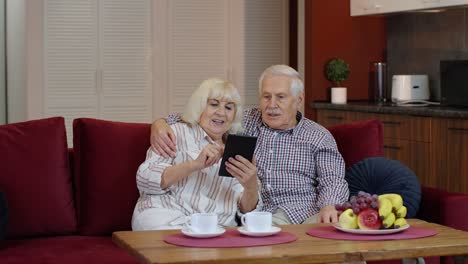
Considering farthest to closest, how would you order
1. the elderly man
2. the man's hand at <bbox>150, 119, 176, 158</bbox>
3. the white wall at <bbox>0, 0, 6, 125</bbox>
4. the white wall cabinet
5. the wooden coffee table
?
the white wall at <bbox>0, 0, 6, 125</bbox> < the white wall cabinet < the elderly man < the man's hand at <bbox>150, 119, 176, 158</bbox> < the wooden coffee table

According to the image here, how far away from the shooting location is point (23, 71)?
6523mm

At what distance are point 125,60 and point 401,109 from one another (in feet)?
7.52

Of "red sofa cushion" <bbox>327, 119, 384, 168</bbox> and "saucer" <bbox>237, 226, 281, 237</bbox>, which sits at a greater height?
"red sofa cushion" <bbox>327, 119, 384, 168</bbox>

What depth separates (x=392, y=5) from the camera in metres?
5.98

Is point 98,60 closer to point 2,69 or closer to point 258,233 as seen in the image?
point 2,69

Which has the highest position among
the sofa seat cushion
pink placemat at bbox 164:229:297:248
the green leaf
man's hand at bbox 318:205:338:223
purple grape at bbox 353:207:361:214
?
the green leaf

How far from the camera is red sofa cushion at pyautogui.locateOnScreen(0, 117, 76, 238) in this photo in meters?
3.54

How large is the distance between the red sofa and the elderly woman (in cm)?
22

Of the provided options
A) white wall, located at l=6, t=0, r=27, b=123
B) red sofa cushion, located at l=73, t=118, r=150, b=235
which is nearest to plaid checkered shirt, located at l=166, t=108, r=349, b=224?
red sofa cushion, located at l=73, t=118, r=150, b=235

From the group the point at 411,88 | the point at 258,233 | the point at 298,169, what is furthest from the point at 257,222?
the point at 411,88

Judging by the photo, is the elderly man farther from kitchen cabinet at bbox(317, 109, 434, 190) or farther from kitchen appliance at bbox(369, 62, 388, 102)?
kitchen appliance at bbox(369, 62, 388, 102)

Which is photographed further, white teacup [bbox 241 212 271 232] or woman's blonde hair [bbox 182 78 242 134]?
woman's blonde hair [bbox 182 78 242 134]

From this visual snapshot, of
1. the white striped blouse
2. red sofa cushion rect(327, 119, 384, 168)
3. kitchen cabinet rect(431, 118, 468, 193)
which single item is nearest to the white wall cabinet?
kitchen cabinet rect(431, 118, 468, 193)

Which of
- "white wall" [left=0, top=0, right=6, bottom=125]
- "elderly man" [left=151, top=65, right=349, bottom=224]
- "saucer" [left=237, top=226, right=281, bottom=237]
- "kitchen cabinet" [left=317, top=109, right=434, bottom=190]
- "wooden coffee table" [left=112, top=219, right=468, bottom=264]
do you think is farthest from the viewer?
"white wall" [left=0, top=0, right=6, bottom=125]
